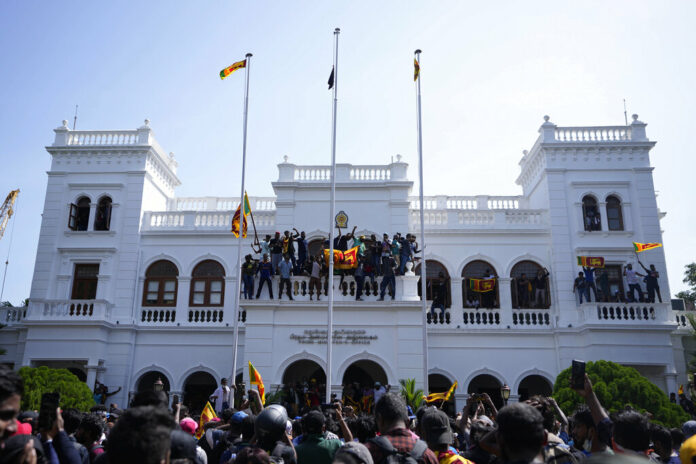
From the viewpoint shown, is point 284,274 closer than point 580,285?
Yes

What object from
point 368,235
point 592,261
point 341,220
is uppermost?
point 341,220

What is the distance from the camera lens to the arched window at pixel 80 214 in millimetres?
24444

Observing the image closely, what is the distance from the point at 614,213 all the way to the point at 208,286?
17.1m

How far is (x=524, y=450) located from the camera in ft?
10.5

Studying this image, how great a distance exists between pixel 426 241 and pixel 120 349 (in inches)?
512

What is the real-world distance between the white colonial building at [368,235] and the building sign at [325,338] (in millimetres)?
2457

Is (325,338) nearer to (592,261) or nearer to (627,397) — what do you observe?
(627,397)

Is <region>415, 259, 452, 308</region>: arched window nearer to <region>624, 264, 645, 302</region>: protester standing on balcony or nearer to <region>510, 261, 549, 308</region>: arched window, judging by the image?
<region>510, 261, 549, 308</region>: arched window

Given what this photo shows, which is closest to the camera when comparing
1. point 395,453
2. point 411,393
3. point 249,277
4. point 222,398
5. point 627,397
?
point 395,453

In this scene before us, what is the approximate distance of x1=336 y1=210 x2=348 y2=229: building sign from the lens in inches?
910

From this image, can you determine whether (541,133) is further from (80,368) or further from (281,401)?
(80,368)

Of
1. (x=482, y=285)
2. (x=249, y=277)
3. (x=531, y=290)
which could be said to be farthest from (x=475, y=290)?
(x=249, y=277)

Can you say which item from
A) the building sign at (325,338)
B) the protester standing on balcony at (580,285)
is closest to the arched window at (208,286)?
the building sign at (325,338)

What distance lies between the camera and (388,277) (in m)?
19.5
